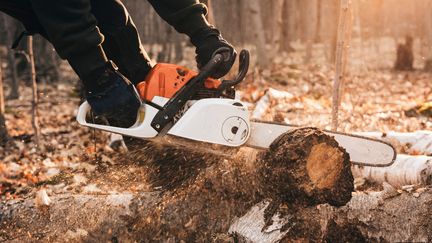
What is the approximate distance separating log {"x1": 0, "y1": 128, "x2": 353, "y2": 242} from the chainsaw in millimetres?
140

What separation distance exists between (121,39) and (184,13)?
47 cm

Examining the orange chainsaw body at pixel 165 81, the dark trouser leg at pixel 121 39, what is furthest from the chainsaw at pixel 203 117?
the dark trouser leg at pixel 121 39

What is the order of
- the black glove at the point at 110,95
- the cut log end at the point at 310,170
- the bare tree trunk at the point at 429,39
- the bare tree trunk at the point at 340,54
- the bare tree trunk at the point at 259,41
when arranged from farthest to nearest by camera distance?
the bare tree trunk at the point at 259,41 < the bare tree trunk at the point at 429,39 < the bare tree trunk at the point at 340,54 < the black glove at the point at 110,95 < the cut log end at the point at 310,170

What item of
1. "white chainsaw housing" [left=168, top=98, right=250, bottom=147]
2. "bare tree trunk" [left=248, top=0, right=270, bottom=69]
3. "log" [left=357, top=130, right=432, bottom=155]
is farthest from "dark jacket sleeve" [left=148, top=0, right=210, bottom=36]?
"bare tree trunk" [left=248, top=0, right=270, bottom=69]

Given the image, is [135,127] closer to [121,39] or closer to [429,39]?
[121,39]

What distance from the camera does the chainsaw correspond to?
2521mm

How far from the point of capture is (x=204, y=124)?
8.29 feet

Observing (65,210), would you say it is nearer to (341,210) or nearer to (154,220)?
(154,220)

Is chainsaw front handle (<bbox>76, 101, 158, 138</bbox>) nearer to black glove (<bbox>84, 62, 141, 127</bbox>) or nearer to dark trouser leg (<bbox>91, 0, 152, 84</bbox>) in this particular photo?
black glove (<bbox>84, 62, 141, 127</bbox>)

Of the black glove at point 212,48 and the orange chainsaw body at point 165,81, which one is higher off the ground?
the black glove at point 212,48

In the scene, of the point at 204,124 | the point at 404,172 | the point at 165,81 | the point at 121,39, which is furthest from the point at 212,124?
the point at 404,172

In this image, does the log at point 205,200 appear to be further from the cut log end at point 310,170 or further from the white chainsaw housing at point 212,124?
the white chainsaw housing at point 212,124

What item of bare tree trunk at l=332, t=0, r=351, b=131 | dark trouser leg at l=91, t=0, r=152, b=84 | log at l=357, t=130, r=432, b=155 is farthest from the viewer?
bare tree trunk at l=332, t=0, r=351, b=131

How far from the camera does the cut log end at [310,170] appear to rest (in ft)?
7.13
